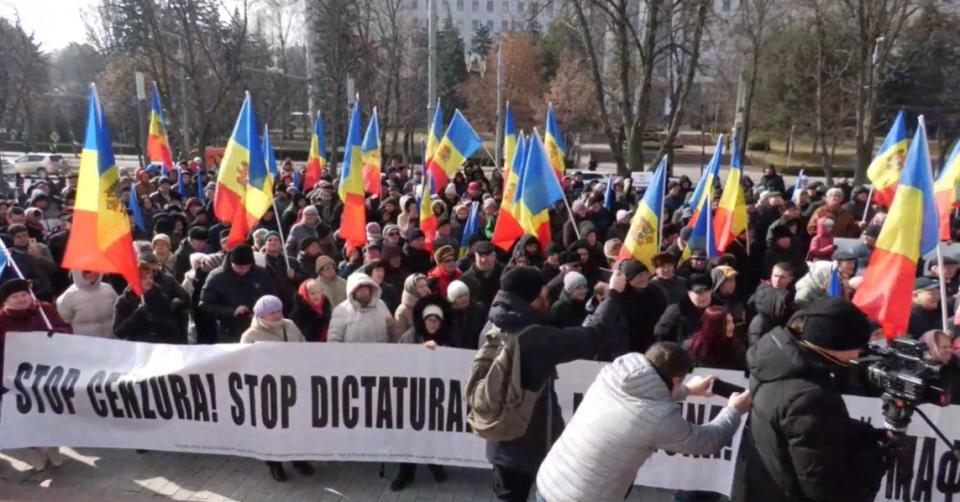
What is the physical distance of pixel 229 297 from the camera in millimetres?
6168

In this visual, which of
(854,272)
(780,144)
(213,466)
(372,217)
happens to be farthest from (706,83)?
(213,466)

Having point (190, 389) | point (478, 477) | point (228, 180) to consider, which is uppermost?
point (228, 180)

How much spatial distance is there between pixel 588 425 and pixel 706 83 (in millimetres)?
50083

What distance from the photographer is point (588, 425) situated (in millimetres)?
2996

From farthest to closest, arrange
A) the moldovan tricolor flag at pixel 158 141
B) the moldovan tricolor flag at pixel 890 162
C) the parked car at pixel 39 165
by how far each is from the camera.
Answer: the parked car at pixel 39 165
the moldovan tricolor flag at pixel 158 141
the moldovan tricolor flag at pixel 890 162

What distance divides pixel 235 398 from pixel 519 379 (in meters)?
2.43

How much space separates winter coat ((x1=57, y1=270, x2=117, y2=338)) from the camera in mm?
5773

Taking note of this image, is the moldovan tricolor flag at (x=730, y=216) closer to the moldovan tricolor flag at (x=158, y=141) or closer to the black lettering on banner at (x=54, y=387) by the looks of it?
the black lettering on banner at (x=54, y=387)

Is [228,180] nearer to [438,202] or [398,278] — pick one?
[398,278]

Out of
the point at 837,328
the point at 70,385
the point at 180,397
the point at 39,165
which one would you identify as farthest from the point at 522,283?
the point at 39,165

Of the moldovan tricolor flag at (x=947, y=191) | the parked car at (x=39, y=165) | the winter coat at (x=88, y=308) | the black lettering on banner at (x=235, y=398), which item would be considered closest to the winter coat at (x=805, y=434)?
the black lettering on banner at (x=235, y=398)

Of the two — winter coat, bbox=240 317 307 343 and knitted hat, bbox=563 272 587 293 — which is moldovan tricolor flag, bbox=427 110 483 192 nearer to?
knitted hat, bbox=563 272 587 293

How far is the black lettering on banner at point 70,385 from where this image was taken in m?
5.20

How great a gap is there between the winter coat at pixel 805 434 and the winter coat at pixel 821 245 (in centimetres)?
638
